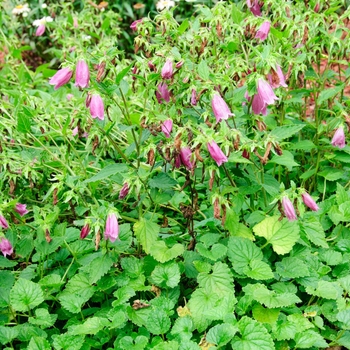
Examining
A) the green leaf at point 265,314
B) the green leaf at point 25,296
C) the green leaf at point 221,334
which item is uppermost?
the green leaf at point 25,296

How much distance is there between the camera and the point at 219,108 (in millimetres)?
2184

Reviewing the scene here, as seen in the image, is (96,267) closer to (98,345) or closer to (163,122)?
(98,345)

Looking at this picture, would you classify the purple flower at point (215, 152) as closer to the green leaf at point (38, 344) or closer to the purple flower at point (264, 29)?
the purple flower at point (264, 29)

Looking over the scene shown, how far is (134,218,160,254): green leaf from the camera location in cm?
247

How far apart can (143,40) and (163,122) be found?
533mm

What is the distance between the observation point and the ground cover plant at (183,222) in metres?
2.22

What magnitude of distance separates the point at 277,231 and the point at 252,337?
550 mm

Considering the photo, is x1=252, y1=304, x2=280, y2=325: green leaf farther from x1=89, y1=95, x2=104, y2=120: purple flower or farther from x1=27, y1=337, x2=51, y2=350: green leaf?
x1=89, y1=95, x2=104, y2=120: purple flower

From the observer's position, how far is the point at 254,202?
114 inches

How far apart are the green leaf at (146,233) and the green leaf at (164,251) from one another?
26mm

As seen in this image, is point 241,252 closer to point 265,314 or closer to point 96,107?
point 265,314

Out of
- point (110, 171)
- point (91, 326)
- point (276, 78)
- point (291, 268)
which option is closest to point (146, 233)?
point (110, 171)

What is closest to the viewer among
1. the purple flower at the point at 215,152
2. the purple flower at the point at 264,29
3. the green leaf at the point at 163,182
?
the purple flower at the point at 215,152

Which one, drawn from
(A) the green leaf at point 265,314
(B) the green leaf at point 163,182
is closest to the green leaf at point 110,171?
(B) the green leaf at point 163,182
